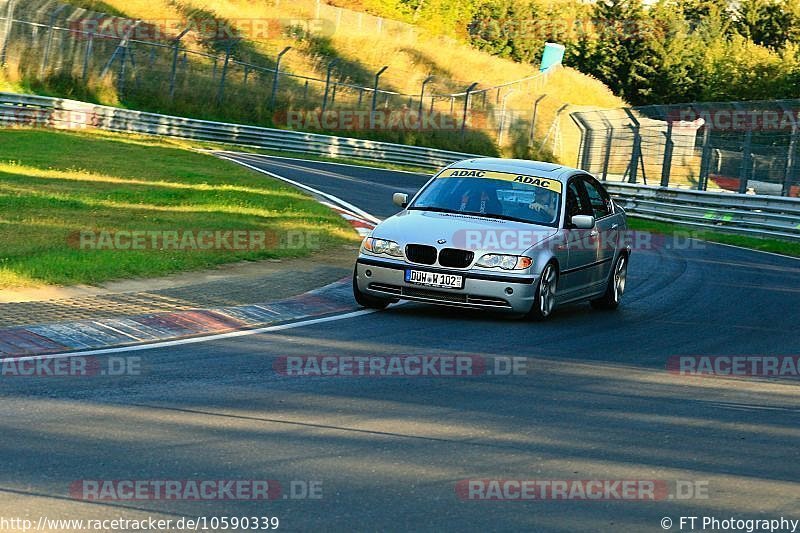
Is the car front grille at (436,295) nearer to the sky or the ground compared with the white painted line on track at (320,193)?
nearer to the sky

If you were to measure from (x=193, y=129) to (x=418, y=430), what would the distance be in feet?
128

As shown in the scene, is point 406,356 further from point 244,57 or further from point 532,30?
point 532,30

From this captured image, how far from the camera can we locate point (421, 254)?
12297mm

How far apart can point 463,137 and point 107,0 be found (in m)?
19.2

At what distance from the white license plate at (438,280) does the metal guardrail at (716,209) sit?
1596cm

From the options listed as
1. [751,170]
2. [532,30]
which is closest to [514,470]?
[751,170]

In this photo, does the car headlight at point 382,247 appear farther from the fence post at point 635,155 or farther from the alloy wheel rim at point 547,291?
the fence post at point 635,155

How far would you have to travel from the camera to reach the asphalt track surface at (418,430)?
6.05m

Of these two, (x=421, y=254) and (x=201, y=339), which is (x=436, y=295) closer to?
(x=421, y=254)

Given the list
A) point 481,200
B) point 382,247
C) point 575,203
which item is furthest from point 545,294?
point 382,247

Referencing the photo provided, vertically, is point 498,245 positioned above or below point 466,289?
above

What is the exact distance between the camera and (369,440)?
7.37 metres

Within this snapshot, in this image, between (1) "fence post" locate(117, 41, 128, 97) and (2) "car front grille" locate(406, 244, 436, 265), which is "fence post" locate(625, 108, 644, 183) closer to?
(1) "fence post" locate(117, 41, 128, 97)

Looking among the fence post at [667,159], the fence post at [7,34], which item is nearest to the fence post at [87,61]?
the fence post at [7,34]
